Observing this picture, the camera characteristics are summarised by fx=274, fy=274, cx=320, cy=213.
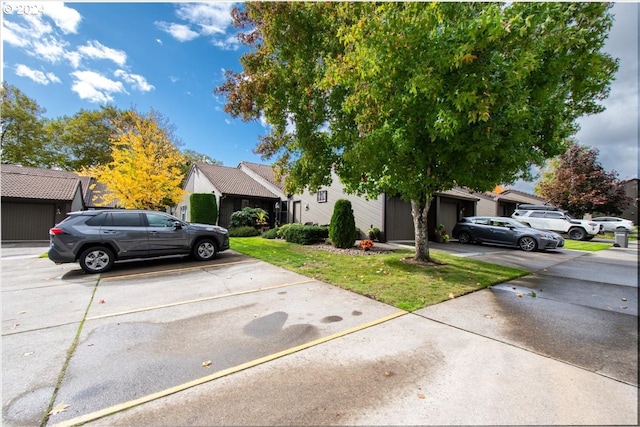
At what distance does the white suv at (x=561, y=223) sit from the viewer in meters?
18.1

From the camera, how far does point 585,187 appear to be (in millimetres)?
21734

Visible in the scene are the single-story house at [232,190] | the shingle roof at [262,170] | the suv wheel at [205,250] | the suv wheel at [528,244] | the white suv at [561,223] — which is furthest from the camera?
the shingle roof at [262,170]

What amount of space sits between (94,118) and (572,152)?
48.3 meters

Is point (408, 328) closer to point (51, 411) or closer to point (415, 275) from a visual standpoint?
point (415, 275)

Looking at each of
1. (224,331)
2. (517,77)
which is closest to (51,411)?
(224,331)

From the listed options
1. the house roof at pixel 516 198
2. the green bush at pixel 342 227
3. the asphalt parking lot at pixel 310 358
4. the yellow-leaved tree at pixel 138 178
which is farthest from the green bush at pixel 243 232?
the house roof at pixel 516 198

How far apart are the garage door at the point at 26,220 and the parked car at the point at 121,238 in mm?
15423

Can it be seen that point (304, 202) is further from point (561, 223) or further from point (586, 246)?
point (561, 223)

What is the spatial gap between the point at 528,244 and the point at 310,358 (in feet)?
43.4

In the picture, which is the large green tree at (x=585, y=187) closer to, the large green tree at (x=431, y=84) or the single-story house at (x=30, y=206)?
the large green tree at (x=431, y=84)

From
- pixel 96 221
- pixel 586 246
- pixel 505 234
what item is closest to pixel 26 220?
pixel 96 221

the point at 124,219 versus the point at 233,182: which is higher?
the point at 233,182

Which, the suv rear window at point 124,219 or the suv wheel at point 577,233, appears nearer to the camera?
the suv rear window at point 124,219

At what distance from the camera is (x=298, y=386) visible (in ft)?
8.43
